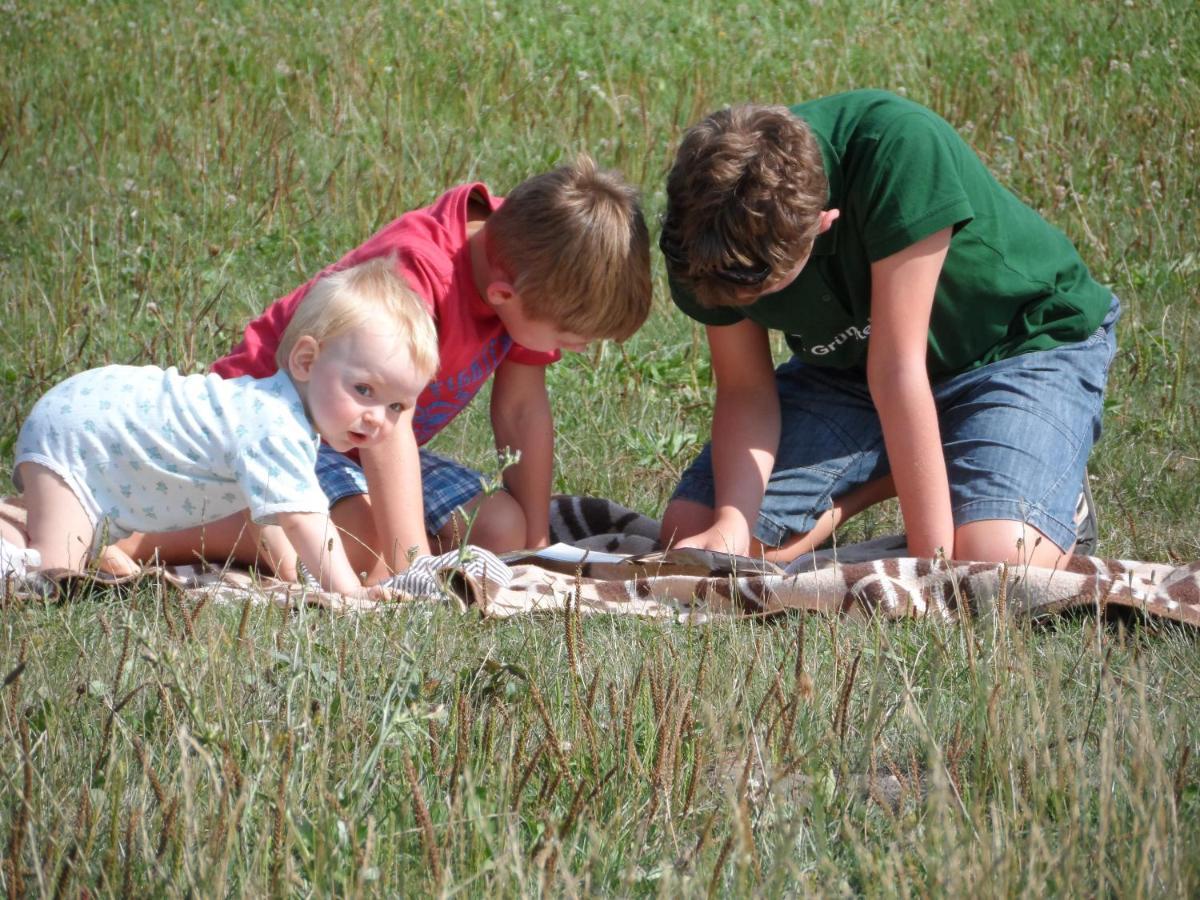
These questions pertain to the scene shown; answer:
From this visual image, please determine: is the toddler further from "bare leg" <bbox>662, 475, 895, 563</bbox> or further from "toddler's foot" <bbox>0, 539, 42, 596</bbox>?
"bare leg" <bbox>662, 475, 895, 563</bbox>

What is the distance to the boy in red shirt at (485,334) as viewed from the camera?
3197mm

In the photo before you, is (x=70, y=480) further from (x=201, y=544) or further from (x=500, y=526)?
(x=500, y=526)

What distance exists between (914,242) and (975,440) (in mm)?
585

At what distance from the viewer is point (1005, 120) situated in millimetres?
6254

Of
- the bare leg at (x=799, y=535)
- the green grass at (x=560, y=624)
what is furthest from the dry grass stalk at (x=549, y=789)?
the bare leg at (x=799, y=535)

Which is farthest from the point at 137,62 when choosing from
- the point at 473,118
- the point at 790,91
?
the point at 790,91

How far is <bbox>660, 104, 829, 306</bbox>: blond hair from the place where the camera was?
2852 millimetres

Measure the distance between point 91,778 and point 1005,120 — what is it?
220 inches

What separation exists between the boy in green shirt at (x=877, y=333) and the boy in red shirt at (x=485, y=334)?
0.24 m

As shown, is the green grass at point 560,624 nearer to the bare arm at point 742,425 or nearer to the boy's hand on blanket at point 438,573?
the boy's hand on blanket at point 438,573

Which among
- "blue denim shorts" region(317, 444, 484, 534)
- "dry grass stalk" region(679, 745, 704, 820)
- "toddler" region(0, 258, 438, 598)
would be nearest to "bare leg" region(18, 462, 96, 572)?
"toddler" region(0, 258, 438, 598)

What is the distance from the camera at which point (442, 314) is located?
3.34 meters

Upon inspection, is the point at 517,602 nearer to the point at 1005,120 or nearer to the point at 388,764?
the point at 388,764


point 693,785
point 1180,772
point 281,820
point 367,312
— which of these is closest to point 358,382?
point 367,312
